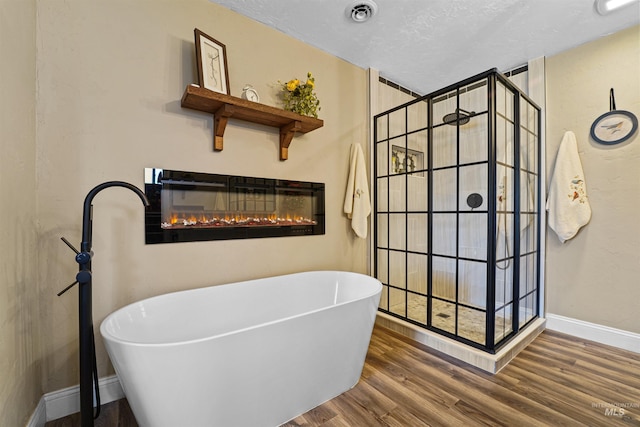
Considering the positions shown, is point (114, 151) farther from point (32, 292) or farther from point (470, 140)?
point (470, 140)

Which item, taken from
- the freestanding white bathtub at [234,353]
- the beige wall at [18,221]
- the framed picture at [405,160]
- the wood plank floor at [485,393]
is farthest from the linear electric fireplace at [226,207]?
the wood plank floor at [485,393]

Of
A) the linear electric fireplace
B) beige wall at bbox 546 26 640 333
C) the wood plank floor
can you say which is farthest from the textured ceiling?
the wood plank floor

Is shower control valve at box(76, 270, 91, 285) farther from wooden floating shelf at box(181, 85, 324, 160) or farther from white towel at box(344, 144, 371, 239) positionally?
white towel at box(344, 144, 371, 239)

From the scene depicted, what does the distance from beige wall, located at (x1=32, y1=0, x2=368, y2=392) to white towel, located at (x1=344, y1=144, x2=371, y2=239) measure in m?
0.68

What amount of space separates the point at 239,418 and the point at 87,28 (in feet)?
7.23

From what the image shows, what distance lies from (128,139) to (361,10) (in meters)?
1.82

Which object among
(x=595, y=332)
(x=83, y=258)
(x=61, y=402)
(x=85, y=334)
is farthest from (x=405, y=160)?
(x=61, y=402)

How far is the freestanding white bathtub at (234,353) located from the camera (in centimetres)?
106

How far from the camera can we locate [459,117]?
214 centimetres

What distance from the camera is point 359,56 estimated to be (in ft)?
8.57

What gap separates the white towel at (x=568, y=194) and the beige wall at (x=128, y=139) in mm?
2351

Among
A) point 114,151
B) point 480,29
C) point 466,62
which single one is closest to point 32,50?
point 114,151

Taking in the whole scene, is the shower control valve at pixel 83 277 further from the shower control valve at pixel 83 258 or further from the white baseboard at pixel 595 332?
the white baseboard at pixel 595 332

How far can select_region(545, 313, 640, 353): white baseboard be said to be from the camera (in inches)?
83.2
